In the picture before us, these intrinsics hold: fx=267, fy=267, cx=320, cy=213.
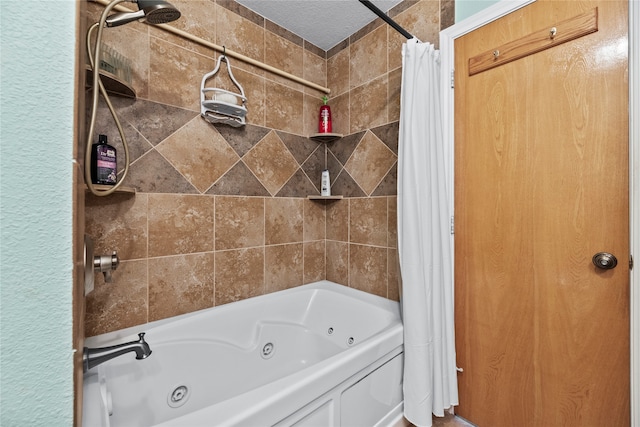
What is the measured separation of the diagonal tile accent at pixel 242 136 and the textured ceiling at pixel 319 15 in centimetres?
75

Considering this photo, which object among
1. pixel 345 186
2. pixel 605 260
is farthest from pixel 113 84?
pixel 605 260

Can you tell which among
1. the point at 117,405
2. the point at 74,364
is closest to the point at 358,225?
the point at 117,405

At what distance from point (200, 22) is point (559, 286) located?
2206 millimetres

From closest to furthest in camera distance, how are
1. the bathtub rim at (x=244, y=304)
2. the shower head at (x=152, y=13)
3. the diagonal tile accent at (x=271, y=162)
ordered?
the shower head at (x=152, y=13) < the bathtub rim at (x=244, y=304) < the diagonal tile accent at (x=271, y=162)

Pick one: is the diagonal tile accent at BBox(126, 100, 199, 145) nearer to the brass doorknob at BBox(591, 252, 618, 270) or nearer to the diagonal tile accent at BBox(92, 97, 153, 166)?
the diagonal tile accent at BBox(92, 97, 153, 166)

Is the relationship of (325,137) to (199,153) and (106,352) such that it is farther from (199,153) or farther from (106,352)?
(106,352)

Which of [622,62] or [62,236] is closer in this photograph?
[62,236]

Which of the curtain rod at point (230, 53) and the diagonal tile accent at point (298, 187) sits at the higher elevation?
the curtain rod at point (230, 53)

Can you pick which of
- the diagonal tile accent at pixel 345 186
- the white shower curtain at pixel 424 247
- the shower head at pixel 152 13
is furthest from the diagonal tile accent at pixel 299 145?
the shower head at pixel 152 13

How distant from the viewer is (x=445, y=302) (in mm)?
1337

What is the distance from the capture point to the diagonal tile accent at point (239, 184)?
5.17 feet

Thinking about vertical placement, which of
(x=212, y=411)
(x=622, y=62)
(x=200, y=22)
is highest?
(x=200, y=22)

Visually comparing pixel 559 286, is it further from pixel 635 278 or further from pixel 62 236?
pixel 62 236

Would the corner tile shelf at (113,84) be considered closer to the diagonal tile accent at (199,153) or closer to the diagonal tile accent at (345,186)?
the diagonal tile accent at (199,153)
